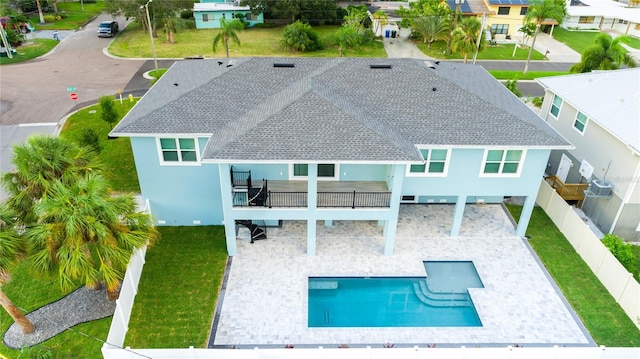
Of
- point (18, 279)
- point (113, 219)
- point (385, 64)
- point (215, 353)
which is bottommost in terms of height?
point (18, 279)

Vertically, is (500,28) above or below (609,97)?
below

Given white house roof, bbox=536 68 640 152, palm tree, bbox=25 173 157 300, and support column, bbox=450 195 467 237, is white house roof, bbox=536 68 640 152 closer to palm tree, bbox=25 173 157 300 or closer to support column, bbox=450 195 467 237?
support column, bbox=450 195 467 237

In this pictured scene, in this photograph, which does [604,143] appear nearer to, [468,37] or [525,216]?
[525,216]

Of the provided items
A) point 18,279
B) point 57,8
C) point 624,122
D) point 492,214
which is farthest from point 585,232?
point 57,8

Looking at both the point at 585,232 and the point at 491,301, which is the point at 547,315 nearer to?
the point at 491,301

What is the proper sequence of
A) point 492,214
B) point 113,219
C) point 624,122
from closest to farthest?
point 113,219 < point 624,122 < point 492,214

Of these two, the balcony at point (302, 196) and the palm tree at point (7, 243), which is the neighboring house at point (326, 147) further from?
the palm tree at point (7, 243)

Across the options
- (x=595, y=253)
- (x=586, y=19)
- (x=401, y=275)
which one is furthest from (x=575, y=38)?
(x=401, y=275)
